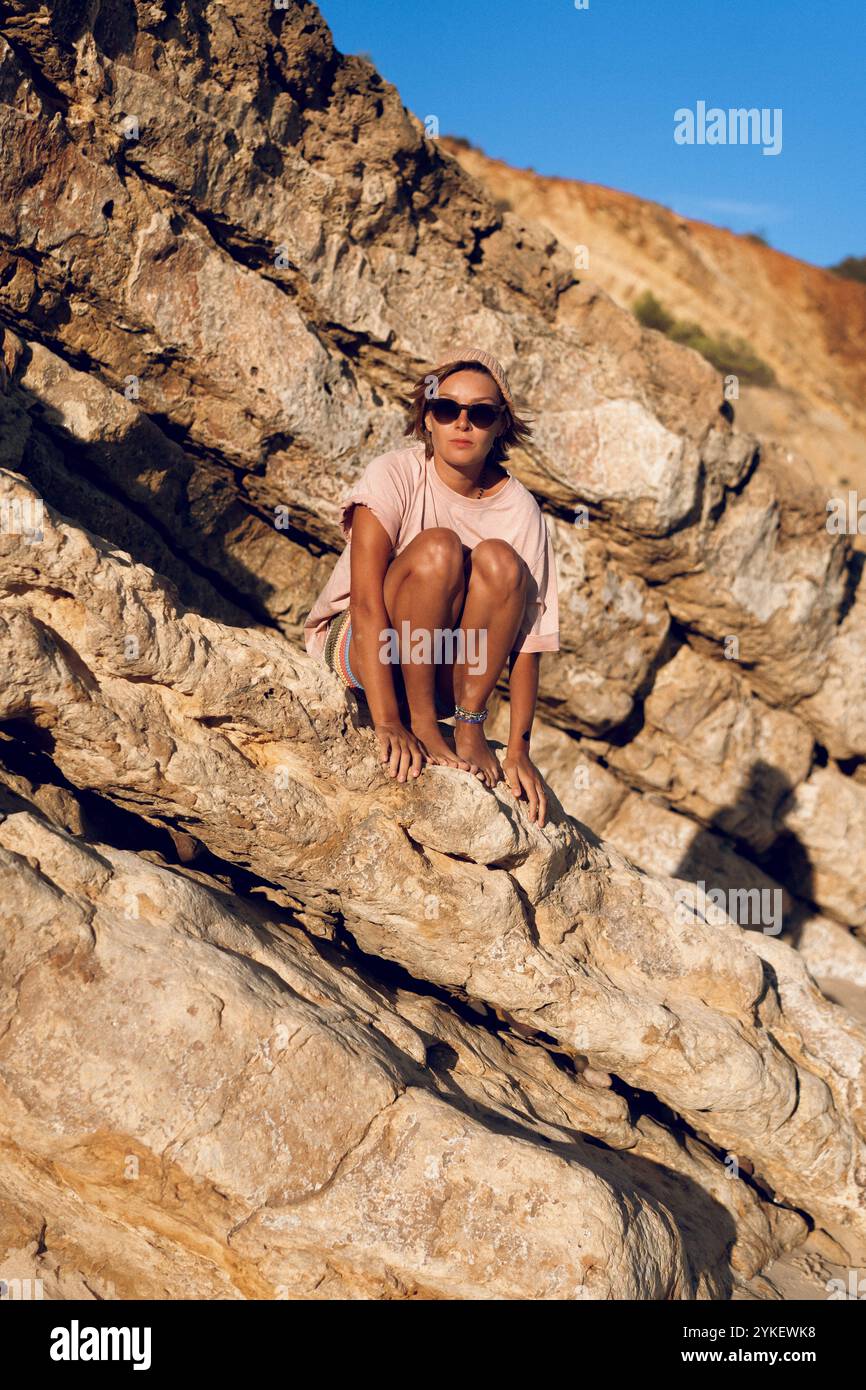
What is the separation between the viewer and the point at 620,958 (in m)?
4.75

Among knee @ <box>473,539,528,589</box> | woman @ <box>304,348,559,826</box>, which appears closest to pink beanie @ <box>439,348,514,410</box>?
woman @ <box>304,348,559,826</box>

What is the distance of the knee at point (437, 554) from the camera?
396 centimetres

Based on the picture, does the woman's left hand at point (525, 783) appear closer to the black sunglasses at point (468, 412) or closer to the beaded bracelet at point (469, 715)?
the beaded bracelet at point (469, 715)

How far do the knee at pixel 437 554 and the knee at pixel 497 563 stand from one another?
15 centimetres

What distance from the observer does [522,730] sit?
450 cm

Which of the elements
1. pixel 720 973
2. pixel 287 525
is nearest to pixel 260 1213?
pixel 720 973

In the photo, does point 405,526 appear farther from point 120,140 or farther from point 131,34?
point 131,34

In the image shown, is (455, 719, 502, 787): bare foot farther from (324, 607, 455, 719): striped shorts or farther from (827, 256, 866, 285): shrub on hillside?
(827, 256, 866, 285): shrub on hillside

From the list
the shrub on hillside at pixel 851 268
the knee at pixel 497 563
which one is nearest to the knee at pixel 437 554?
the knee at pixel 497 563

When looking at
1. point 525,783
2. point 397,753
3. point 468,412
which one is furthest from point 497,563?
point 525,783

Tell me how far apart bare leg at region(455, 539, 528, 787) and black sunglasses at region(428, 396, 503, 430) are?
0.49 m

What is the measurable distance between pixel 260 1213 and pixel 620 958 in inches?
82.2

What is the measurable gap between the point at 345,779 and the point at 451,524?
1.16m

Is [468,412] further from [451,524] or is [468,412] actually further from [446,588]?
[446,588]
